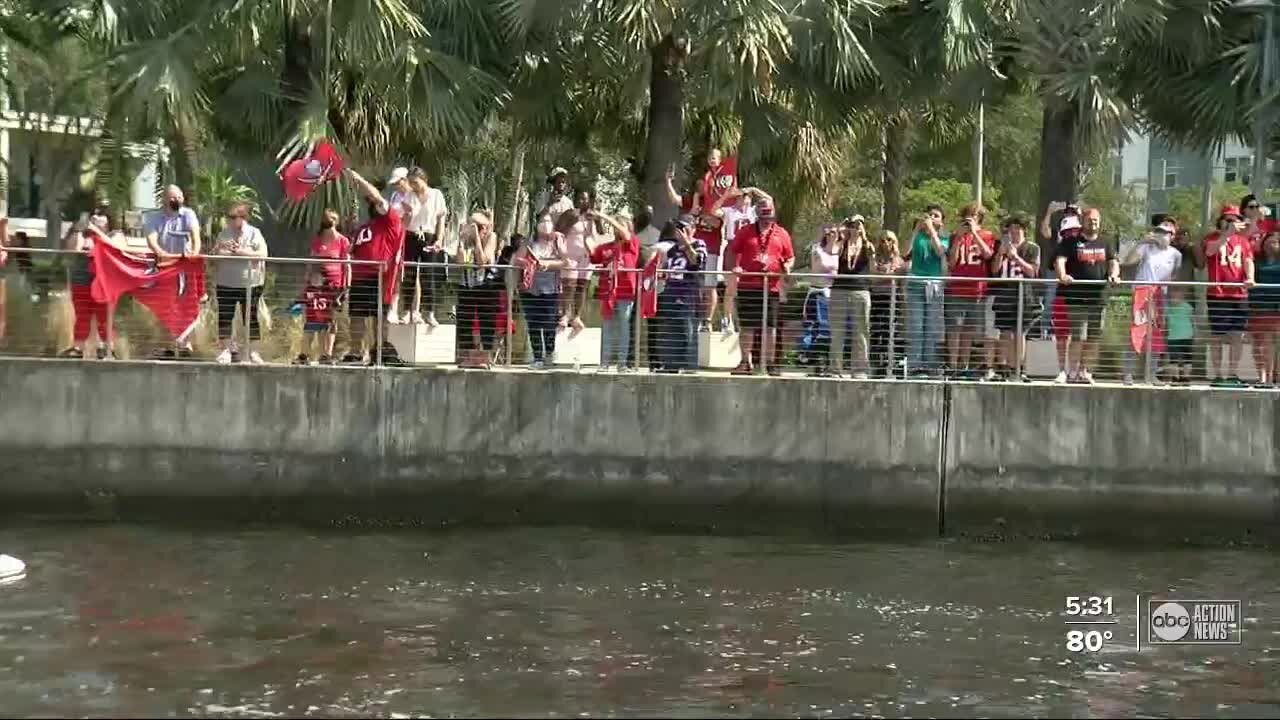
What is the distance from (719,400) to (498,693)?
7086 mm

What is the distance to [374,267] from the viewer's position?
1850 cm

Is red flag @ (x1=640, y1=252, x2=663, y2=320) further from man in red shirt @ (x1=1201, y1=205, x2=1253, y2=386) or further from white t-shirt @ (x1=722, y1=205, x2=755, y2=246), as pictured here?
man in red shirt @ (x1=1201, y1=205, x2=1253, y2=386)

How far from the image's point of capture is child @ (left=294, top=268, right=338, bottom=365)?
18.5 m

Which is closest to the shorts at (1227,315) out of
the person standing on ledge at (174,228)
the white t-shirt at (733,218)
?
the white t-shirt at (733,218)

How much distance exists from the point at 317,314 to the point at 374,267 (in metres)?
0.70

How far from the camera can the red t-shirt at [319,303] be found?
18484 millimetres

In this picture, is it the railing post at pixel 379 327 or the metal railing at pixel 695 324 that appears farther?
the railing post at pixel 379 327

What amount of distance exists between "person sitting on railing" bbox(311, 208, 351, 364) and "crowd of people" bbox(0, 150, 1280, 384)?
0.06 ft

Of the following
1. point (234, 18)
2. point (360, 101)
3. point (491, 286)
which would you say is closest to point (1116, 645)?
point (491, 286)

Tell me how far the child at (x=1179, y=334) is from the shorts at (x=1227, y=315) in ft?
0.61

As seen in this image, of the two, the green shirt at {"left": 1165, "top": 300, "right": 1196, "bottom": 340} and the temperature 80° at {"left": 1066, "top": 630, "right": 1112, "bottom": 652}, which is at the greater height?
the green shirt at {"left": 1165, "top": 300, "right": 1196, "bottom": 340}

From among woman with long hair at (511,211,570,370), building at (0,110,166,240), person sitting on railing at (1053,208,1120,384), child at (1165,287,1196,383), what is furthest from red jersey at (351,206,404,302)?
building at (0,110,166,240)

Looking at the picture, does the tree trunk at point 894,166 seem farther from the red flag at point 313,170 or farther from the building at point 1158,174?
the building at point 1158,174

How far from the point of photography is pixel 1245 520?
18234 mm
